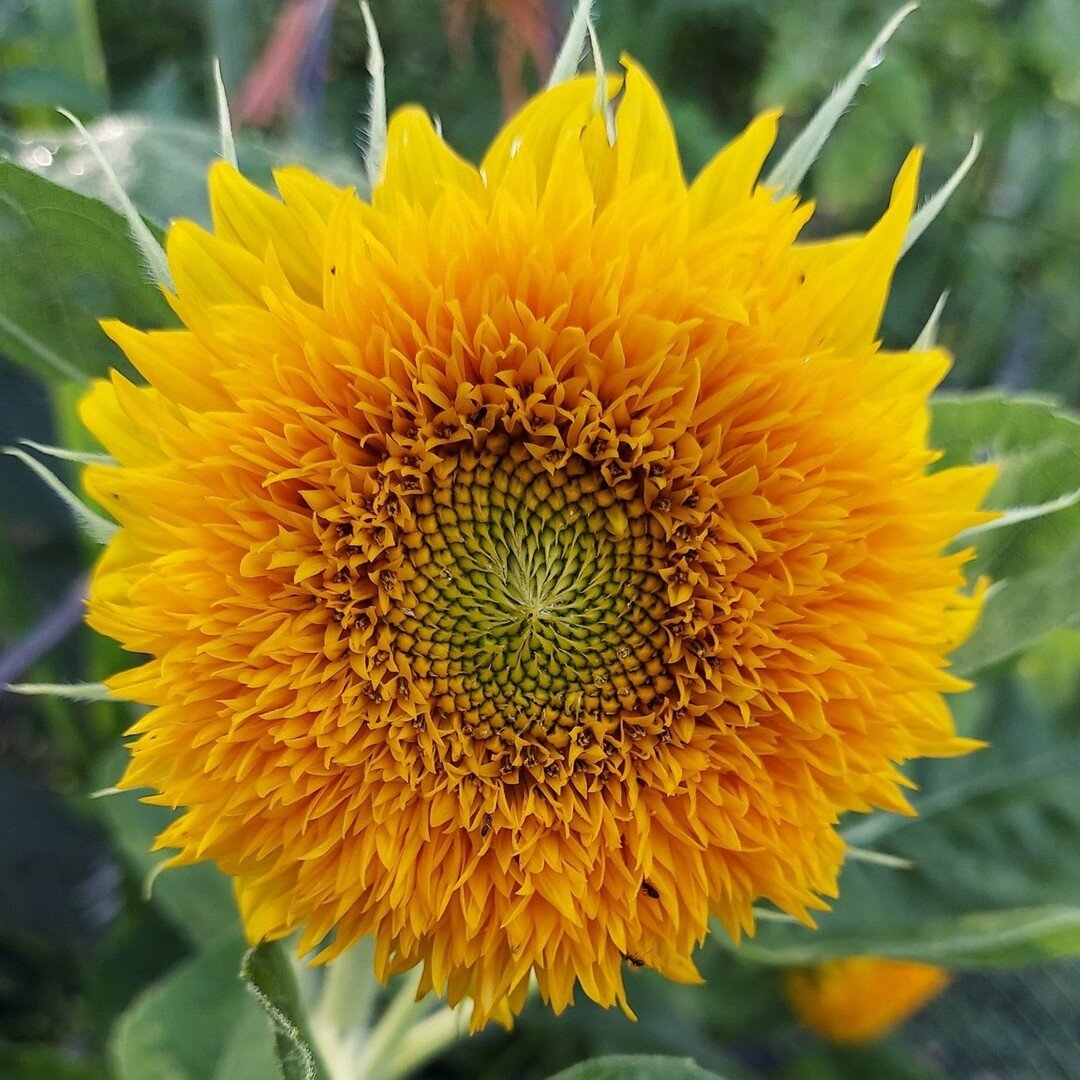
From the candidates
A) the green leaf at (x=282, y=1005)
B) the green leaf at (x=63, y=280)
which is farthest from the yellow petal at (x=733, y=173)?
the green leaf at (x=282, y=1005)

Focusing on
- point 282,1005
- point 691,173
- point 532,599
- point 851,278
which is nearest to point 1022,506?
point 851,278

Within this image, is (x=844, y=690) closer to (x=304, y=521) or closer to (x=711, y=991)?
(x=304, y=521)

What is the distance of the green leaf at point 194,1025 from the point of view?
0.77m

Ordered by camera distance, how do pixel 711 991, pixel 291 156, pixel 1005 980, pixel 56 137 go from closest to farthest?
1. pixel 291 156
2. pixel 56 137
3. pixel 711 991
4. pixel 1005 980

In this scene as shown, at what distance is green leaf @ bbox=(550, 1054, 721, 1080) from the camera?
615mm

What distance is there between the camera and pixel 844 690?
0.58 metres

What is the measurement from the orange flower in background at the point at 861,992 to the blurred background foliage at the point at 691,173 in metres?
0.06

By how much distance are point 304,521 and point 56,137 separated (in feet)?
1.48

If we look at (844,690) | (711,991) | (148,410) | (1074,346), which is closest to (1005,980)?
(711,991)

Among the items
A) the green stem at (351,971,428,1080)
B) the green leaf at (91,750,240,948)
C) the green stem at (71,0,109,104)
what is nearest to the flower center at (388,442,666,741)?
the green stem at (351,971,428,1080)

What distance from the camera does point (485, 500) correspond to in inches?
25.8

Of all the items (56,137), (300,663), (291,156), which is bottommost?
(300,663)

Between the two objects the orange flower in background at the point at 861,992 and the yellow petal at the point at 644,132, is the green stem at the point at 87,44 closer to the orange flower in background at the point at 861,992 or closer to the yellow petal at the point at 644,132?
the yellow petal at the point at 644,132

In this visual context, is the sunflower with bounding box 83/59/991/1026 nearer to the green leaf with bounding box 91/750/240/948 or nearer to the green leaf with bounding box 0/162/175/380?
the green leaf with bounding box 0/162/175/380
